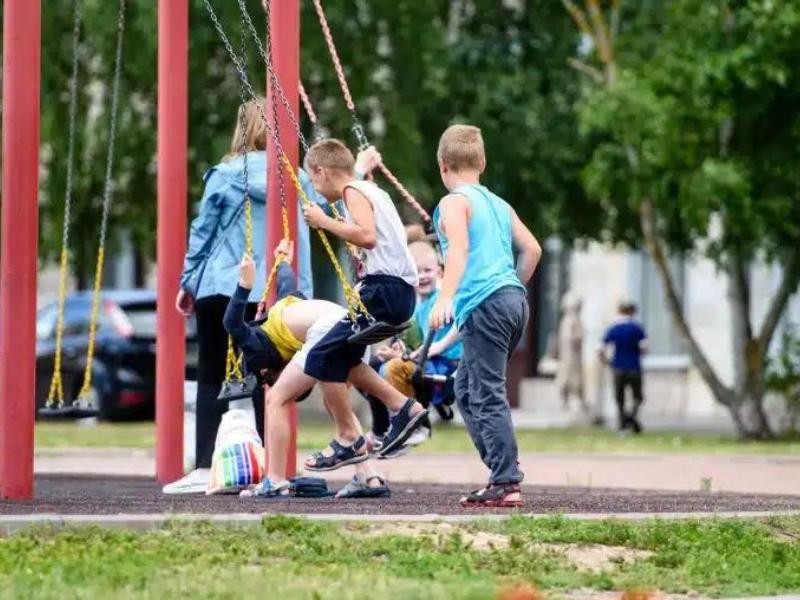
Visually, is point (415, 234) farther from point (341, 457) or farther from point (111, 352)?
point (111, 352)

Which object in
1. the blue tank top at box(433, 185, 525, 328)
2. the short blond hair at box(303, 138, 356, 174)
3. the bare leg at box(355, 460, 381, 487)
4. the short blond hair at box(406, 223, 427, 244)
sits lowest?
the bare leg at box(355, 460, 381, 487)

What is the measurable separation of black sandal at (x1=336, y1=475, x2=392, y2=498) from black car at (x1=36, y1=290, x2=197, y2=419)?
20.7 meters

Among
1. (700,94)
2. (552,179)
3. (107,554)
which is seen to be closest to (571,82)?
(552,179)

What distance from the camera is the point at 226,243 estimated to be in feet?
42.2

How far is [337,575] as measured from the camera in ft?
27.8

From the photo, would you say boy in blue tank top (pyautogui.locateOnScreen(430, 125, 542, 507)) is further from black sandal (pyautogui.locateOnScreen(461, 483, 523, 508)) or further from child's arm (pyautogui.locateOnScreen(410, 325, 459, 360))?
child's arm (pyautogui.locateOnScreen(410, 325, 459, 360))

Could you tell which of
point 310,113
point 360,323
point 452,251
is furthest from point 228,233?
point 452,251

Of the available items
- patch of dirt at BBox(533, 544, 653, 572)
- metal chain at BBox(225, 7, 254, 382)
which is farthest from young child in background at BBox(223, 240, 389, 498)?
patch of dirt at BBox(533, 544, 653, 572)

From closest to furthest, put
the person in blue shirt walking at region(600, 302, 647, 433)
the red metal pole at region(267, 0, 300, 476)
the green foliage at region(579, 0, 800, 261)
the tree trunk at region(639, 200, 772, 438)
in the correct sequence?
the red metal pole at region(267, 0, 300, 476) → the green foliage at region(579, 0, 800, 261) → the tree trunk at region(639, 200, 772, 438) → the person in blue shirt walking at region(600, 302, 647, 433)

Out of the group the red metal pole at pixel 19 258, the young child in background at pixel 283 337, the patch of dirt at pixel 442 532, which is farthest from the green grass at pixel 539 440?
the patch of dirt at pixel 442 532

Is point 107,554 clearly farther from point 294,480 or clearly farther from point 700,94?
point 700,94

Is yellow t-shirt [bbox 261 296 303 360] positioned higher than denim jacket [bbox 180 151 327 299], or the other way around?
denim jacket [bbox 180 151 327 299]

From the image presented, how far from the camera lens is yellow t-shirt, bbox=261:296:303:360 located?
1187 centimetres

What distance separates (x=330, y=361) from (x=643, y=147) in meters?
15.9
